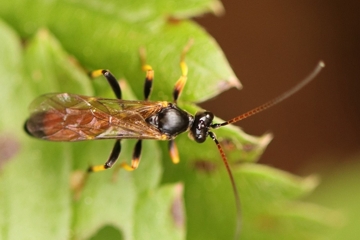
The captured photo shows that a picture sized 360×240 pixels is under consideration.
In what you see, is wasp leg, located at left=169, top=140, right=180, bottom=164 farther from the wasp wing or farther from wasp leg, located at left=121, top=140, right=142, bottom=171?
wasp leg, located at left=121, top=140, right=142, bottom=171

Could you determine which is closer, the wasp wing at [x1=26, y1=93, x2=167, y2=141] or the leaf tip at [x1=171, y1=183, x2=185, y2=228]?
the leaf tip at [x1=171, y1=183, x2=185, y2=228]

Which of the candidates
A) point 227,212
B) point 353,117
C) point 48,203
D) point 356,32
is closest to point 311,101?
point 353,117

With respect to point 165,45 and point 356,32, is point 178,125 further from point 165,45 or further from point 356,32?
point 356,32

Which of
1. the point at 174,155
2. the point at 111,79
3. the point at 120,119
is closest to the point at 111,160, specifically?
the point at 120,119

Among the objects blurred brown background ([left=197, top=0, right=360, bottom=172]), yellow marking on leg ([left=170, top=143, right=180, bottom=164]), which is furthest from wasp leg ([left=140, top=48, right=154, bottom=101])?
blurred brown background ([left=197, top=0, right=360, bottom=172])

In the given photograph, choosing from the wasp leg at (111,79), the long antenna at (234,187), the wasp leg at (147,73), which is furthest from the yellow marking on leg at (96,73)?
the long antenna at (234,187)

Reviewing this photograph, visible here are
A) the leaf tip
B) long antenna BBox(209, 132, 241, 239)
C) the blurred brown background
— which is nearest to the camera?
the leaf tip
